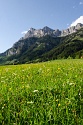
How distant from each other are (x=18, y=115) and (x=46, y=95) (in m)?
1.78

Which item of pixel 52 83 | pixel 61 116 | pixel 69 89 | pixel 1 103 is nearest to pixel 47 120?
pixel 61 116

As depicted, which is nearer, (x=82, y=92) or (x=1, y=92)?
(x=82, y=92)

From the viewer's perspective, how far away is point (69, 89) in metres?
7.62

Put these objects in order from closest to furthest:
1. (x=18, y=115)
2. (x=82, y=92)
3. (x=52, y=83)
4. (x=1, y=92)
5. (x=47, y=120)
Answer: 1. (x=47, y=120)
2. (x=18, y=115)
3. (x=82, y=92)
4. (x=1, y=92)
5. (x=52, y=83)

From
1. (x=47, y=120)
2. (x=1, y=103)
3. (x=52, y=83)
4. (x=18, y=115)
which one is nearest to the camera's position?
(x=47, y=120)

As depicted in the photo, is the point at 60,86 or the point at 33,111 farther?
the point at 60,86

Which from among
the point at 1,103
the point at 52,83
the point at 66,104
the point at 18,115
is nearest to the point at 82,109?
the point at 66,104

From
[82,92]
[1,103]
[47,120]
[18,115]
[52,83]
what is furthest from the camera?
[52,83]

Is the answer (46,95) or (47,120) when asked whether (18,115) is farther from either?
(46,95)

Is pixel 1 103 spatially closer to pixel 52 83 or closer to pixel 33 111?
pixel 33 111

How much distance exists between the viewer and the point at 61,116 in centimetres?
523

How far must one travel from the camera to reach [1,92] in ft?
25.8

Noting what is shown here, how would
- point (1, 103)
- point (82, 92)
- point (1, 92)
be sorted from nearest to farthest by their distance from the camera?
point (1, 103), point (82, 92), point (1, 92)

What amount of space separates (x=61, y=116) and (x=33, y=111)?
2.60 ft
